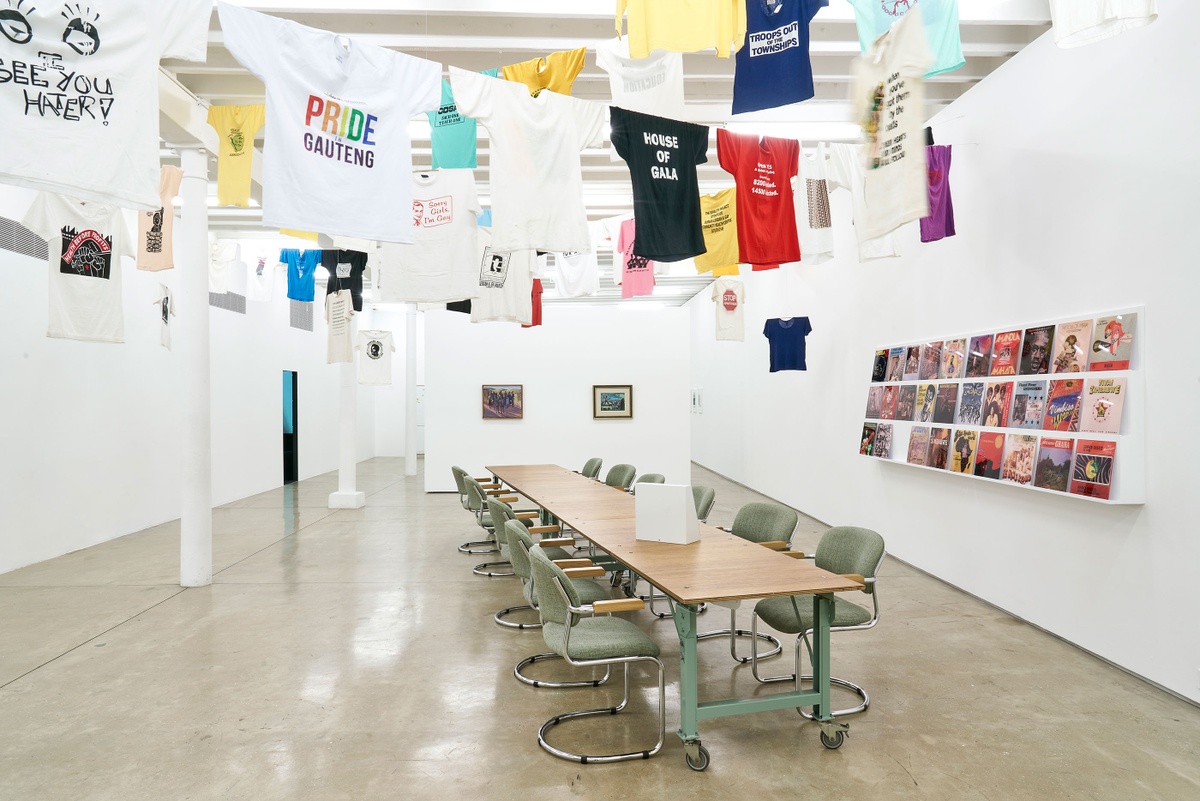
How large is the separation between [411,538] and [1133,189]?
6.97 meters

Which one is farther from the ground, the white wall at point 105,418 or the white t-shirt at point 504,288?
the white t-shirt at point 504,288

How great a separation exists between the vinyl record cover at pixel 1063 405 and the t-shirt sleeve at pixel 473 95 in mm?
3801

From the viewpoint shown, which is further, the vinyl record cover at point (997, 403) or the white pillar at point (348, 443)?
the white pillar at point (348, 443)

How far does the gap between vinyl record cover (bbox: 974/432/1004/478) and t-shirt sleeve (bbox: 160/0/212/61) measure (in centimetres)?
516

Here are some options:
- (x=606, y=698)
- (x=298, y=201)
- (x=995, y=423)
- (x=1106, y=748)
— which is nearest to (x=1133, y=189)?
(x=995, y=423)

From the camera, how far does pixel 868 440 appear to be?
6.72 metres

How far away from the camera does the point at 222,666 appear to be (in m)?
4.15

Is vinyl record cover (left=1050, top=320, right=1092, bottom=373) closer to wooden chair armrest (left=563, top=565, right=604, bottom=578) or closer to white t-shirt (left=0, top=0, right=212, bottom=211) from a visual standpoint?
wooden chair armrest (left=563, top=565, right=604, bottom=578)

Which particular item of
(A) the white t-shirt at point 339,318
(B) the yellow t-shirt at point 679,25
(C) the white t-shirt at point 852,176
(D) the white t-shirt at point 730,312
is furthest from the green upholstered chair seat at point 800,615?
(A) the white t-shirt at point 339,318

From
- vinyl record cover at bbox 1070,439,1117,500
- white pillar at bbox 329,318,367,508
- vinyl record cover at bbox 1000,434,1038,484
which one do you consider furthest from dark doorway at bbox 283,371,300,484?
vinyl record cover at bbox 1070,439,1117,500

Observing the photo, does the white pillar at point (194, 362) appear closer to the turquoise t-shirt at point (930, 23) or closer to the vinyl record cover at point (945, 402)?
the turquoise t-shirt at point (930, 23)

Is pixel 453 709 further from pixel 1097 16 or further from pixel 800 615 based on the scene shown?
pixel 1097 16

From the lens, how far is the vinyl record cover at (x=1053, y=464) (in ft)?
13.9

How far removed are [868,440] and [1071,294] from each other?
2.60m
